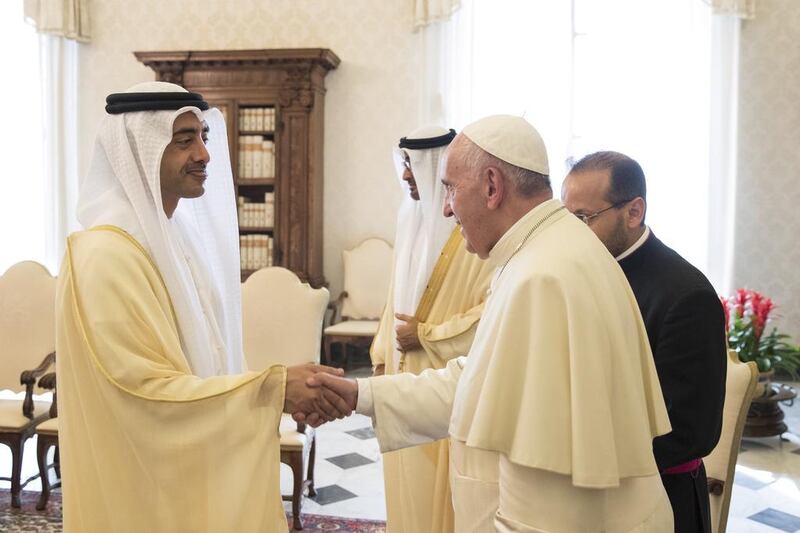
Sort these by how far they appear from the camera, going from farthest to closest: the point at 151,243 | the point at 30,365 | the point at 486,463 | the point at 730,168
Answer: the point at 730,168, the point at 30,365, the point at 151,243, the point at 486,463

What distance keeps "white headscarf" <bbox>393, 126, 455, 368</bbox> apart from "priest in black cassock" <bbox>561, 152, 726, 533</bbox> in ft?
3.38

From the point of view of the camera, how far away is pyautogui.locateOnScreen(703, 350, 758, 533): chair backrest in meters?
2.31

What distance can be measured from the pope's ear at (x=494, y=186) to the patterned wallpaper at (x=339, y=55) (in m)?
6.01

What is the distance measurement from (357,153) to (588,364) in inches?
256

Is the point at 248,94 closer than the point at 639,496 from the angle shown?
No

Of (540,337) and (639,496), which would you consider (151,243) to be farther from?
(639,496)

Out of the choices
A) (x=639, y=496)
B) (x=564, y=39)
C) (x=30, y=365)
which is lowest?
(x=30, y=365)

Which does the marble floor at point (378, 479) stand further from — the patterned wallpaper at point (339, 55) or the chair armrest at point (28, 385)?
the patterned wallpaper at point (339, 55)

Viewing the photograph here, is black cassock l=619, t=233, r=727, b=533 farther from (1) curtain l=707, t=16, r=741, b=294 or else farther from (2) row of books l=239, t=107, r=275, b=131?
(2) row of books l=239, t=107, r=275, b=131

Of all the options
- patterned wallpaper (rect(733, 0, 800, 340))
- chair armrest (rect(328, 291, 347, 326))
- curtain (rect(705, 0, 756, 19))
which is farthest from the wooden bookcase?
patterned wallpaper (rect(733, 0, 800, 340))

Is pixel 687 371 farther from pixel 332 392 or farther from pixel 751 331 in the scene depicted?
pixel 751 331

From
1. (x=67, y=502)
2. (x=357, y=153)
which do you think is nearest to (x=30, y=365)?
(x=67, y=502)

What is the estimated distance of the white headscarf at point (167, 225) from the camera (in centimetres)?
213

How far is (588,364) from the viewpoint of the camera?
1418 millimetres
